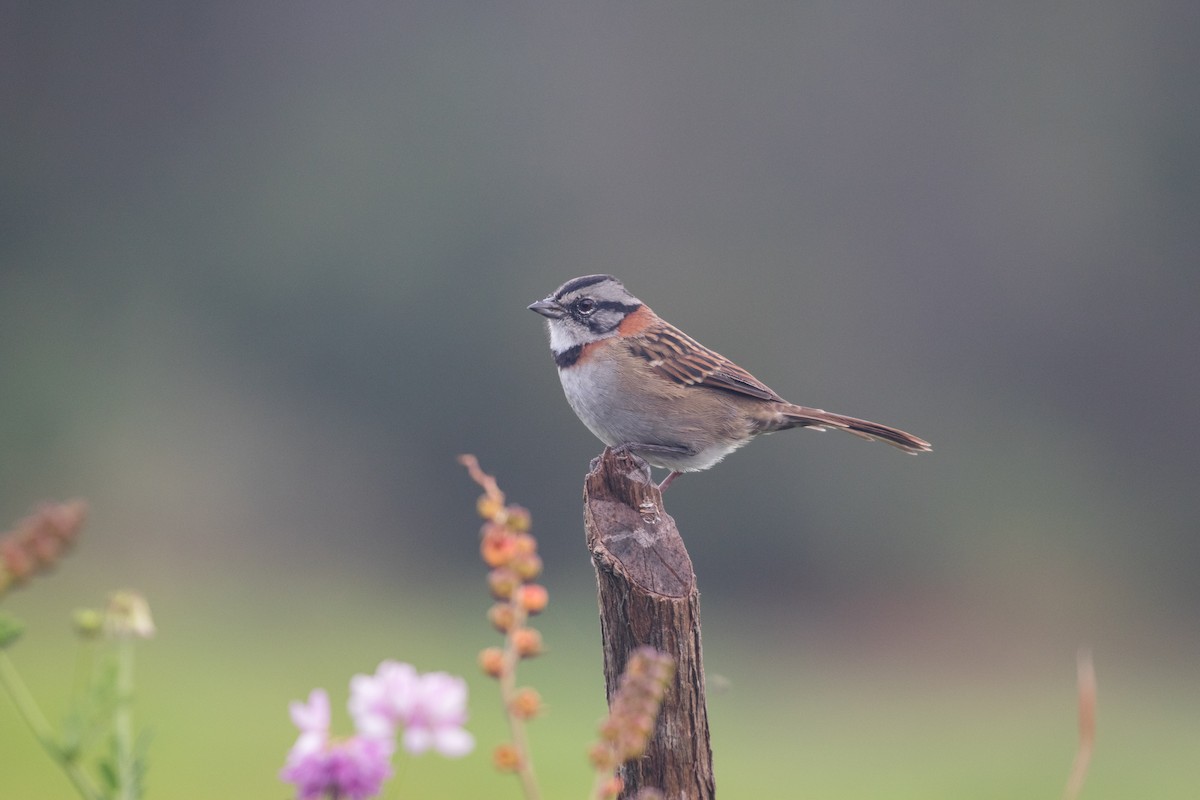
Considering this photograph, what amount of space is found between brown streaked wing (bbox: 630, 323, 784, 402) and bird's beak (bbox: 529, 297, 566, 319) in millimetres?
390

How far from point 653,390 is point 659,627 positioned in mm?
2362

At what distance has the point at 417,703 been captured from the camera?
1.51 metres

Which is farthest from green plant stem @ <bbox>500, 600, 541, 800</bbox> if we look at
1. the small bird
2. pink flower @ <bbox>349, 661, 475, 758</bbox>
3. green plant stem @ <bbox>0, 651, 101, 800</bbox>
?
the small bird

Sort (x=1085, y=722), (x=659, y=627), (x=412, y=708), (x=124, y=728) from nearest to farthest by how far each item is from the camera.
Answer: (x=412, y=708)
(x=124, y=728)
(x=1085, y=722)
(x=659, y=627)

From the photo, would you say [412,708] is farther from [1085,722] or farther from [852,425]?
[852,425]

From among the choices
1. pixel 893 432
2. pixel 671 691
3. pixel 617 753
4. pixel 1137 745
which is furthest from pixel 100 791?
pixel 1137 745

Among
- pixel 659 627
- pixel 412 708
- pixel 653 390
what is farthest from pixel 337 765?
pixel 653 390

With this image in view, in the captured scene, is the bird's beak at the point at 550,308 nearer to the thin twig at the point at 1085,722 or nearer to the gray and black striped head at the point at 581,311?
the gray and black striped head at the point at 581,311

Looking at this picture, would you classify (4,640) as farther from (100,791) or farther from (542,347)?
(542,347)

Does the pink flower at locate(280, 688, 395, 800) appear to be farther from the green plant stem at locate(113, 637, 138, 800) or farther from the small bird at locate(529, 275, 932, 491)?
the small bird at locate(529, 275, 932, 491)

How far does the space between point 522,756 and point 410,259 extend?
57.8ft

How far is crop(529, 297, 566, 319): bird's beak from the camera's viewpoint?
605cm

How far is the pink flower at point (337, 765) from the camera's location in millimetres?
1528

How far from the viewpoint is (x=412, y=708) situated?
1.51 m
